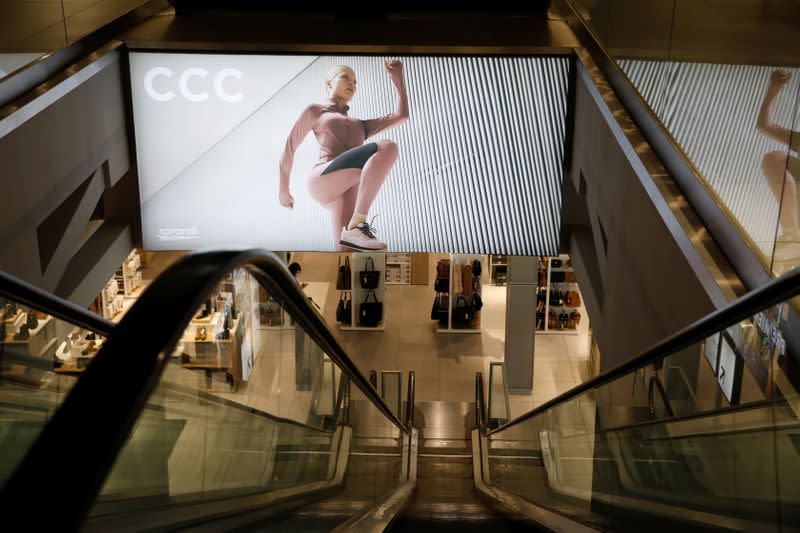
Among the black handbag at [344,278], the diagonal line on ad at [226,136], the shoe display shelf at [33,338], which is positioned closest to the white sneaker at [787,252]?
the shoe display shelf at [33,338]

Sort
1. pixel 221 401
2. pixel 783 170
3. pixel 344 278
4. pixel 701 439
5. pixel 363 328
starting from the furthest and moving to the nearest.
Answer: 1. pixel 344 278
2. pixel 363 328
3. pixel 783 170
4. pixel 221 401
5. pixel 701 439

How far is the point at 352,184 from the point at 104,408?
744cm

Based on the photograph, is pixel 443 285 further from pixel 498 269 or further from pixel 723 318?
pixel 723 318

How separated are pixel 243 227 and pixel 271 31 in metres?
1.98

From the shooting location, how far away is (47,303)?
2555mm

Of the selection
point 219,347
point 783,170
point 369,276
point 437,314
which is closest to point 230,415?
point 219,347

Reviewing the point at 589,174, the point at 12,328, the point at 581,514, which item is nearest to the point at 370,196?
the point at 589,174

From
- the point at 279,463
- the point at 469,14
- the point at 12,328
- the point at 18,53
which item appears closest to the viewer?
the point at 12,328

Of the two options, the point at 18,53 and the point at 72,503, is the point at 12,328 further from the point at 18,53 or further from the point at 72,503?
the point at 18,53

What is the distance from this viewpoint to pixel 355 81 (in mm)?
8148

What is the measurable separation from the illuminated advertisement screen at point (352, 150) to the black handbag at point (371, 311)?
4611 millimetres

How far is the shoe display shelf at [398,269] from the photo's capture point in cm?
1499

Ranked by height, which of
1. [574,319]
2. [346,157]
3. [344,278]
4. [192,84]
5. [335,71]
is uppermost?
[335,71]

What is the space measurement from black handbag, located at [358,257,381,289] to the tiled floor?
73 cm
